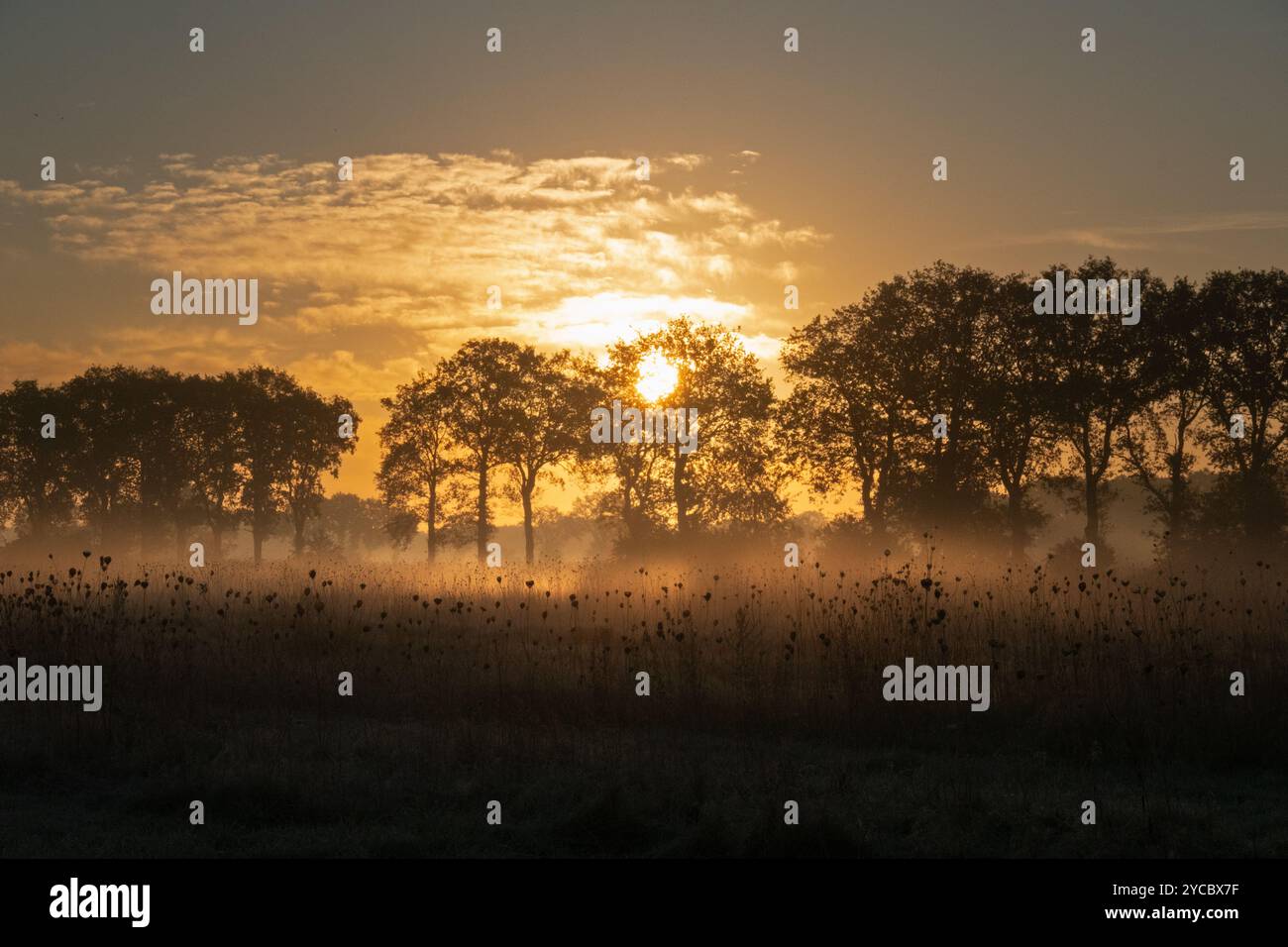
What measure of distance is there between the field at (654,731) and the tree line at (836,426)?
22741 mm

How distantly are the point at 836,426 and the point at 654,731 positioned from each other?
1288 inches

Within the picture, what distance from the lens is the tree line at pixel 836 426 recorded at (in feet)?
130

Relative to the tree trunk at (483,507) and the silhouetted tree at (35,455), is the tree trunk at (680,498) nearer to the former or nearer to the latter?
the tree trunk at (483,507)

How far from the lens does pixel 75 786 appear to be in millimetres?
10688

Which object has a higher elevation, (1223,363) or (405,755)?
(1223,363)

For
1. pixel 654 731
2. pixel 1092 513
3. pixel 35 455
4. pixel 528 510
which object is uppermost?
pixel 35 455

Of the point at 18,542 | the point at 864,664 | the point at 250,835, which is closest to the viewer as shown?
the point at 250,835

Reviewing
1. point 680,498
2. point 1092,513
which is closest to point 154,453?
point 680,498

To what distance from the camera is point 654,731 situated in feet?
40.6

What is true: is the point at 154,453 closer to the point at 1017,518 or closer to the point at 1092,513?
the point at 1017,518
